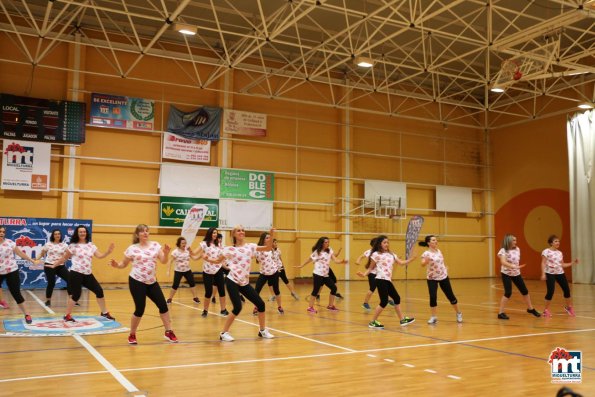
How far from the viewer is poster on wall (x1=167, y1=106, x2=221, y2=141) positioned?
2152 centimetres

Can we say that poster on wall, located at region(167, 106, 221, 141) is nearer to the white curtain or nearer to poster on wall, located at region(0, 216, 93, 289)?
poster on wall, located at region(0, 216, 93, 289)

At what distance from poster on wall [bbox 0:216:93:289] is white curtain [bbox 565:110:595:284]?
19667mm

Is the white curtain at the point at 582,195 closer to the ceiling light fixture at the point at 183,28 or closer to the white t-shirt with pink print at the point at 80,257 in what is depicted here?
the ceiling light fixture at the point at 183,28

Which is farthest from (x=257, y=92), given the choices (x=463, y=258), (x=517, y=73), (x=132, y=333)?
(x=132, y=333)

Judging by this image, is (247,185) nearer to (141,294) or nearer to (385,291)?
(385,291)

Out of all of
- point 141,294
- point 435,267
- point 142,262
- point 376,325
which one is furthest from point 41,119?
point 435,267

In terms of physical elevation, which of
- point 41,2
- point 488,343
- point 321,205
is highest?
point 41,2

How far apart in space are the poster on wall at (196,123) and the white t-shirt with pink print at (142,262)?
1423 cm

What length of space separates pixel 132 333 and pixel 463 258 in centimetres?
2248

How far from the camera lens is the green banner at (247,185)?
22.0 m

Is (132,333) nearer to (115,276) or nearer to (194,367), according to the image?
(194,367)

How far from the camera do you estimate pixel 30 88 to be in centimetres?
1955

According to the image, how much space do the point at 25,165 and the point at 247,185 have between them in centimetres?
804

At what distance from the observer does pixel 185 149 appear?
71.1 feet
